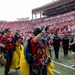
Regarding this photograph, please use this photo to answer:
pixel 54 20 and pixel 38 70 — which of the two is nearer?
pixel 38 70

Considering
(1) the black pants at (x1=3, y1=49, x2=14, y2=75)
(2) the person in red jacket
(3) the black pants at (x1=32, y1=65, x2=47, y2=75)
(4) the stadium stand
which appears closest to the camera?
(3) the black pants at (x1=32, y1=65, x2=47, y2=75)

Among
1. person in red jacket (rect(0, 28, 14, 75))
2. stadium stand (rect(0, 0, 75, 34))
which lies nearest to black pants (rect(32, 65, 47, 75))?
person in red jacket (rect(0, 28, 14, 75))

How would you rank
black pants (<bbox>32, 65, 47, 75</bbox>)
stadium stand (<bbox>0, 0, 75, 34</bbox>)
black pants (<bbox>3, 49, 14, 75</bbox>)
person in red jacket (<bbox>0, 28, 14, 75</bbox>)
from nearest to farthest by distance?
black pants (<bbox>32, 65, 47, 75</bbox>) → person in red jacket (<bbox>0, 28, 14, 75</bbox>) → black pants (<bbox>3, 49, 14, 75</bbox>) → stadium stand (<bbox>0, 0, 75, 34</bbox>)

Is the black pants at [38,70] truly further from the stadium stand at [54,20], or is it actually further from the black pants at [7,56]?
the stadium stand at [54,20]

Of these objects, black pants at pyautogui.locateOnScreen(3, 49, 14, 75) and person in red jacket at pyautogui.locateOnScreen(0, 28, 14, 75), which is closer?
person in red jacket at pyautogui.locateOnScreen(0, 28, 14, 75)

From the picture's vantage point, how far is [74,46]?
402 inches

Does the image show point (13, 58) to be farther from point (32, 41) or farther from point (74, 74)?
point (32, 41)

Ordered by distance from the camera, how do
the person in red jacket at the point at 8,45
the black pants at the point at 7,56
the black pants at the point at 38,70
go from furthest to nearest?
the black pants at the point at 7,56 → the person in red jacket at the point at 8,45 → the black pants at the point at 38,70

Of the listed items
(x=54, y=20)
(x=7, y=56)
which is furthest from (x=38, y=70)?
(x=54, y=20)

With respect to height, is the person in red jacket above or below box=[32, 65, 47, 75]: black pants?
above

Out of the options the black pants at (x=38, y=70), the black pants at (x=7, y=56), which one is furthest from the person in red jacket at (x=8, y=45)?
the black pants at (x=38, y=70)

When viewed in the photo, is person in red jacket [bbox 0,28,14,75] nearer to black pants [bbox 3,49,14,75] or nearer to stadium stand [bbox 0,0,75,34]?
black pants [bbox 3,49,14,75]

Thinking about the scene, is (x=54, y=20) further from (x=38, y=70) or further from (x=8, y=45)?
(x=38, y=70)

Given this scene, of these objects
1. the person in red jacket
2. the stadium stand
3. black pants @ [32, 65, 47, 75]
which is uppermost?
the stadium stand
